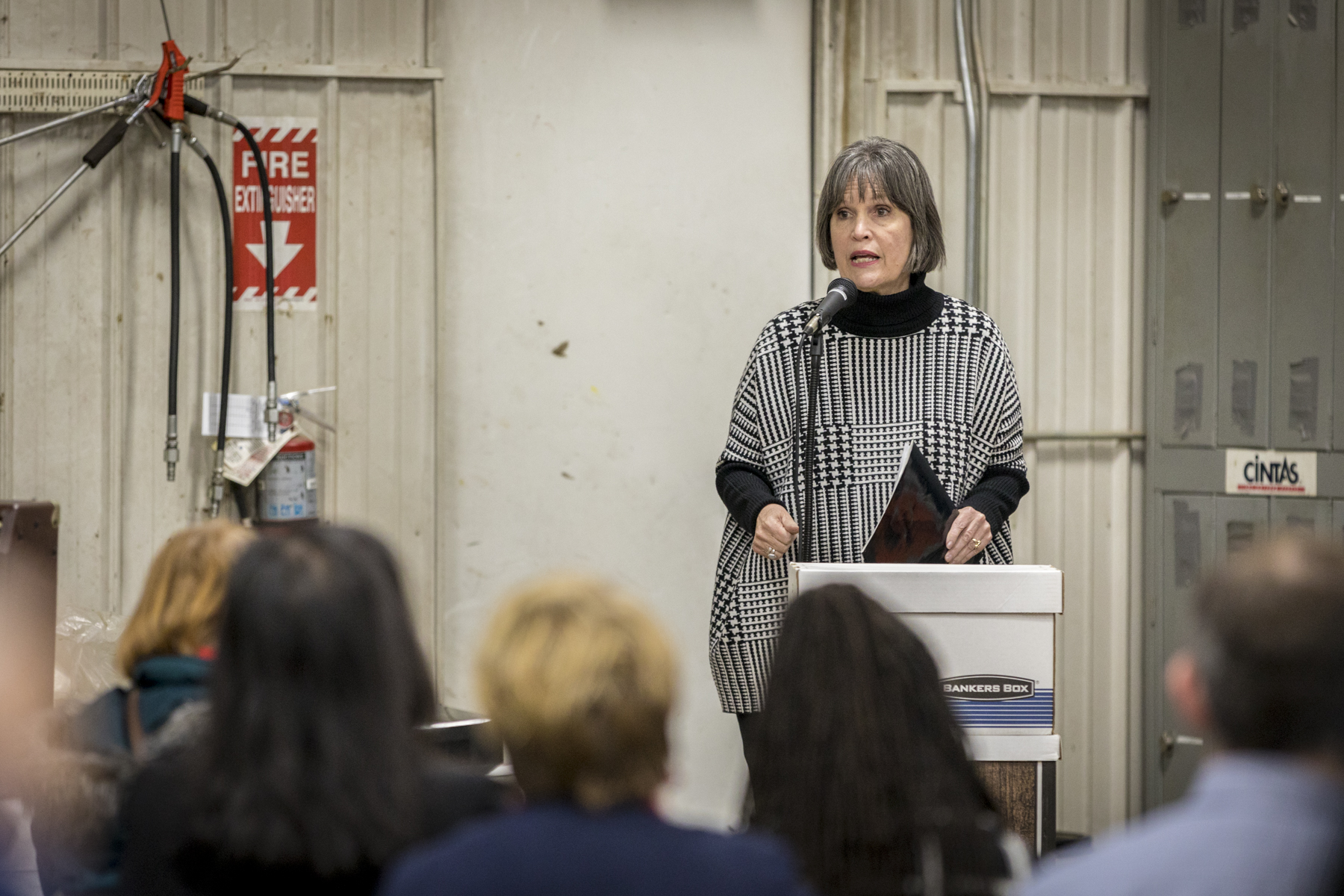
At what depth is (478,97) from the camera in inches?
129

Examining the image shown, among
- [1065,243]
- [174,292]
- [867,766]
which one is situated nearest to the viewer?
[867,766]

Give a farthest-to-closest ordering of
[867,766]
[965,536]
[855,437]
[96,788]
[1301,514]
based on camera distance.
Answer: [1301,514], [855,437], [965,536], [96,788], [867,766]

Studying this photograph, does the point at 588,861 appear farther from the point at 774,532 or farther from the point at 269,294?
the point at 269,294

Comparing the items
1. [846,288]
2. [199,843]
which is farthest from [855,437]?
[199,843]

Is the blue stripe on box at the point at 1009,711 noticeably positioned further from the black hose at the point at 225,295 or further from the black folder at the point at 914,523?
the black hose at the point at 225,295

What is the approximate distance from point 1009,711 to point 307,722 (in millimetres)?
1096

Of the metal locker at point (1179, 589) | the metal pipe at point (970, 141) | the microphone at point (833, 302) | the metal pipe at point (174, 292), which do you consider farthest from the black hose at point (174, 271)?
the metal locker at point (1179, 589)

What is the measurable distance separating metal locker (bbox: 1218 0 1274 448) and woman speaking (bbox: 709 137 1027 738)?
3.36 feet

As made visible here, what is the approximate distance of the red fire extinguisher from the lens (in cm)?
316

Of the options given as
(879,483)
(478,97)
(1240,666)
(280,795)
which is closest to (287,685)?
(280,795)

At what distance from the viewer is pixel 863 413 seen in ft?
8.14

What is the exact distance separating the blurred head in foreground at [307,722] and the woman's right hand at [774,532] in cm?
109

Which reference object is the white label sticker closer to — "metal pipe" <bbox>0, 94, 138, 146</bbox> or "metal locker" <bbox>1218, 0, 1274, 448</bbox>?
"metal locker" <bbox>1218, 0, 1274, 448</bbox>

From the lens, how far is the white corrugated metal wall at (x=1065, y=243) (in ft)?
10.9
